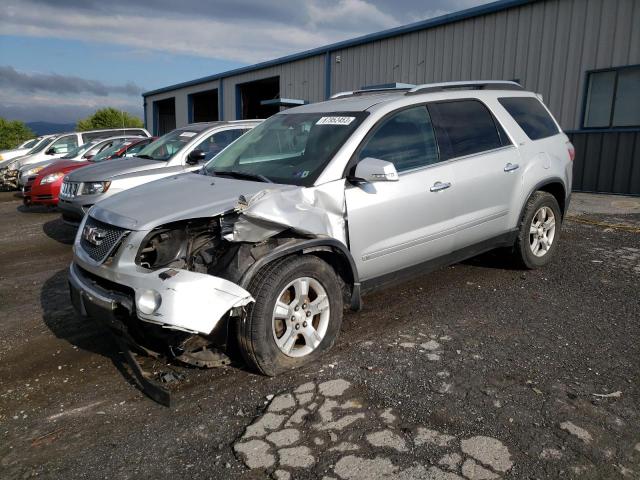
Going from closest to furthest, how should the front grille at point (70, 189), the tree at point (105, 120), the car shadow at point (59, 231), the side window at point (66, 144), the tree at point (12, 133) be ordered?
the front grille at point (70, 189), the car shadow at point (59, 231), the side window at point (66, 144), the tree at point (12, 133), the tree at point (105, 120)

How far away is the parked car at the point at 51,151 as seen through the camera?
1592cm

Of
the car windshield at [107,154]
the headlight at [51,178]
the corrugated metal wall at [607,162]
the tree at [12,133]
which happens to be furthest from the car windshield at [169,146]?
the tree at [12,133]

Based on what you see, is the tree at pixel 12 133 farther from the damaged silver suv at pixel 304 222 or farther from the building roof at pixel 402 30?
the damaged silver suv at pixel 304 222

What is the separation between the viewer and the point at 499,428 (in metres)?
2.80

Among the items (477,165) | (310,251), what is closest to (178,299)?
(310,251)

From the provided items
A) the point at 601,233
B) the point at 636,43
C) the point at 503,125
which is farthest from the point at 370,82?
the point at 503,125

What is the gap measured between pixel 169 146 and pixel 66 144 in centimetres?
1094

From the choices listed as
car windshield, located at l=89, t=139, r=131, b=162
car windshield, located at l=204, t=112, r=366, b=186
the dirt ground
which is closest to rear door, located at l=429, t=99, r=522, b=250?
the dirt ground

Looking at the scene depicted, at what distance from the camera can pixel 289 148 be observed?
4301 millimetres

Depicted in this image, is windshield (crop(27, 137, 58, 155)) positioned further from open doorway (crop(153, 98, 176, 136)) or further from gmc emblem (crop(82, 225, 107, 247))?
gmc emblem (crop(82, 225, 107, 247))

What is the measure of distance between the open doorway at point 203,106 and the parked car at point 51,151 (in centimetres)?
1041

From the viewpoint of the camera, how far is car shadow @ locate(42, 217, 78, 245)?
322 inches

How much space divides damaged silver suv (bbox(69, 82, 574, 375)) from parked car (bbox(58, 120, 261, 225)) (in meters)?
2.99

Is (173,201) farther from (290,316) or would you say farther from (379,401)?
(379,401)
